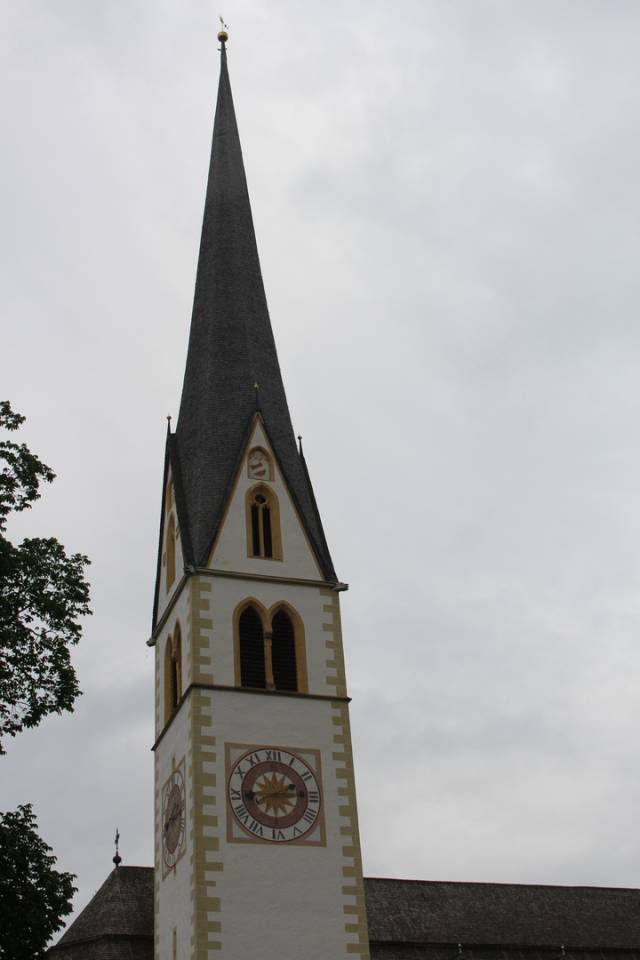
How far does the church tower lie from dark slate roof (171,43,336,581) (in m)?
0.06

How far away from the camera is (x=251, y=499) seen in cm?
3344

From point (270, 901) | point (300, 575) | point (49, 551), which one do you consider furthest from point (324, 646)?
point (49, 551)

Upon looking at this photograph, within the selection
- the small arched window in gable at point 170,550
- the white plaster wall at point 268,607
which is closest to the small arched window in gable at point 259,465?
the small arched window in gable at point 170,550

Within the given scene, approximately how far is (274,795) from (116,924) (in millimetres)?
6094

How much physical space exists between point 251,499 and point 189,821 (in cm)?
843

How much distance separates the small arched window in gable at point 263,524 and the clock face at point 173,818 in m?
5.63

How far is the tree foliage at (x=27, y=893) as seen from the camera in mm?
20000

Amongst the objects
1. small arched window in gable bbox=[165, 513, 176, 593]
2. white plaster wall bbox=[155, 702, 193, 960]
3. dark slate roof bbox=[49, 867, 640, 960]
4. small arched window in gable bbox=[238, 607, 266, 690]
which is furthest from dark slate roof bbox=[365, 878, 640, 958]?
small arched window in gable bbox=[165, 513, 176, 593]

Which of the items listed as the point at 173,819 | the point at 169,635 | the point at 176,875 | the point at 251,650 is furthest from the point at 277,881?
the point at 169,635

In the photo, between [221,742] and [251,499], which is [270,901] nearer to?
[221,742]

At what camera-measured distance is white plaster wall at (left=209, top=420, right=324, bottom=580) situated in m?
32.1

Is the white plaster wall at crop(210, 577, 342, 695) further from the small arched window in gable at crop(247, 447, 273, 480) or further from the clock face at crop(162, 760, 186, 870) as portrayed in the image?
the small arched window in gable at crop(247, 447, 273, 480)

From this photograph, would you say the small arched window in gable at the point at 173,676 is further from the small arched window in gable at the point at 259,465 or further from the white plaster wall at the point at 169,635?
the small arched window in gable at the point at 259,465

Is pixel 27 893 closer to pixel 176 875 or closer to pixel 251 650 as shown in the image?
pixel 176 875
